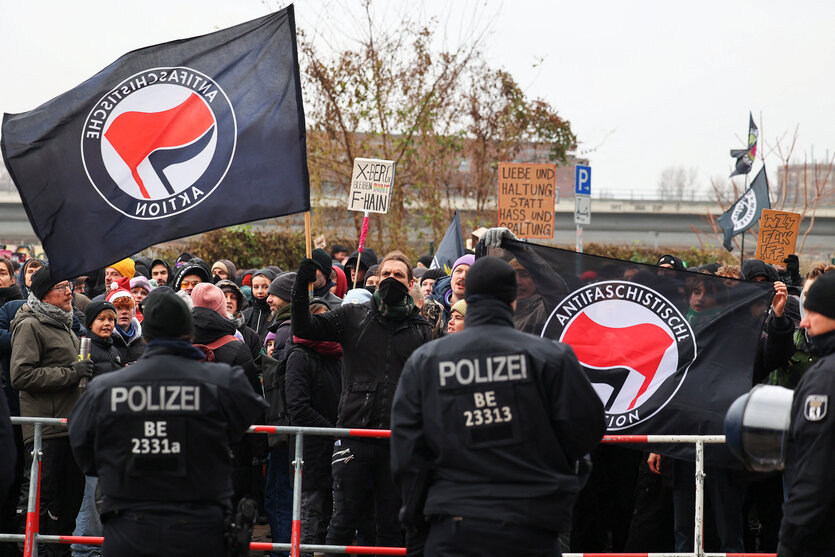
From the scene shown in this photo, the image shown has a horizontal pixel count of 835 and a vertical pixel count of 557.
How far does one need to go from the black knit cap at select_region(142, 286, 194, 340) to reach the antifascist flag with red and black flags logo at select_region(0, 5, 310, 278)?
1.86m

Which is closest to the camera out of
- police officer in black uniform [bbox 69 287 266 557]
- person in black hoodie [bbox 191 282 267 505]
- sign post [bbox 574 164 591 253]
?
police officer in black uniform [bbox 69 287 266 557]

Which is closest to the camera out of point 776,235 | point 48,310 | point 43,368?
point 43,368

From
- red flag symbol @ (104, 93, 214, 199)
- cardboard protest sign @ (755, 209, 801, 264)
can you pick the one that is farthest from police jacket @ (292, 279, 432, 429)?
cardboard protest sign @ (755, 209, 801, 264)

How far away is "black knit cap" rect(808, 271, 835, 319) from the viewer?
452cm

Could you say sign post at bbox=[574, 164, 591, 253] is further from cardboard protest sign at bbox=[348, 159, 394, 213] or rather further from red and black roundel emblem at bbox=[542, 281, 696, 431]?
red and black roundel emblem at bbox=[542, 281, 696, 431]

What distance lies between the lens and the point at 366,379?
636 cm

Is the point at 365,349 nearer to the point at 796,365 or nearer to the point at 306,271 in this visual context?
the point at 306,271

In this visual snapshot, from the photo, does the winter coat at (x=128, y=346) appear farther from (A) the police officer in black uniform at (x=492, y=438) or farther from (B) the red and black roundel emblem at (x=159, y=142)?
(A) the police officer in black uniform at (x=492, y=438)

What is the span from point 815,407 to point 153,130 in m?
4.52

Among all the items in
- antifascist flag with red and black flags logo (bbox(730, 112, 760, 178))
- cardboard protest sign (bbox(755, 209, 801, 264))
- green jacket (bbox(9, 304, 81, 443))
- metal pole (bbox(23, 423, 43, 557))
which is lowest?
metal pole (bbox(23, 423, 43, 557))

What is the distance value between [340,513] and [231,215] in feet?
6.83

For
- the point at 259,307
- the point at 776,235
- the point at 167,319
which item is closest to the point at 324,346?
the point at 167,319

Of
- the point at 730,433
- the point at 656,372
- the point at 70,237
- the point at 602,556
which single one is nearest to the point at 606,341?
the point at 656,372

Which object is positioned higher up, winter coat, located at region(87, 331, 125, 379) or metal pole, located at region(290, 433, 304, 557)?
winter coat, located at region(87, 331, 125, 379)
